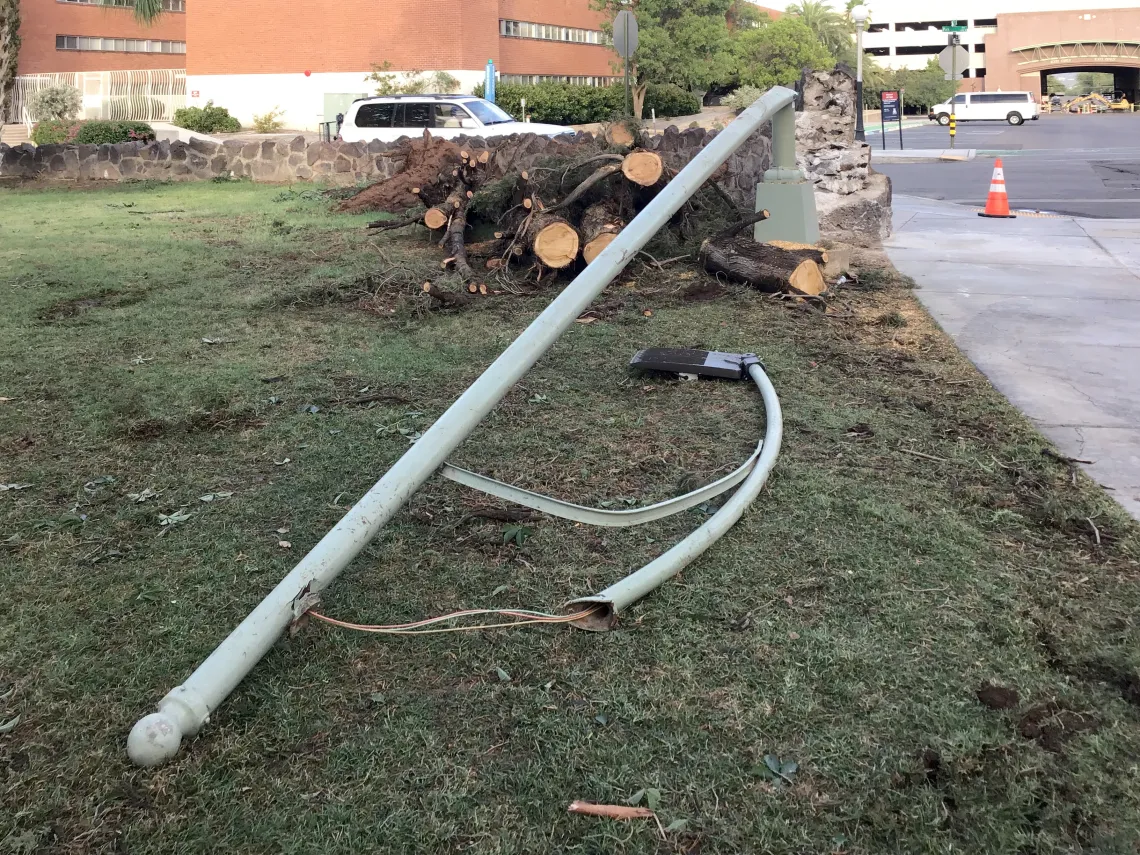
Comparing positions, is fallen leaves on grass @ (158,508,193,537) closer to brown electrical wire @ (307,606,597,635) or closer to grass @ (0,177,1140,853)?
grass @ (0,177,1140,853)

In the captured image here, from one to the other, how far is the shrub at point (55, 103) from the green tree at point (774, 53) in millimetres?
29913

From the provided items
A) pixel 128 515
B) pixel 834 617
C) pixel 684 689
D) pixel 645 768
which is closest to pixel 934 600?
pixel 834 617

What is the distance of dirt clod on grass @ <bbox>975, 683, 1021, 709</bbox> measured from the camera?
7.91 ft

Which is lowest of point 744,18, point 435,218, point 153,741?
point 153,741

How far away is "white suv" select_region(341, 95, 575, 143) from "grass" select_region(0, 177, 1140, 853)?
526 inches

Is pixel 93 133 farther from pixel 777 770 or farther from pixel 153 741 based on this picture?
pixel 777 770

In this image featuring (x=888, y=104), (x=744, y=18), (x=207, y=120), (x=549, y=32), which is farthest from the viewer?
(x=744, y=18)

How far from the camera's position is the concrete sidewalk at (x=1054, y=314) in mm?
4453

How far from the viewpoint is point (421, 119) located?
18531 mm

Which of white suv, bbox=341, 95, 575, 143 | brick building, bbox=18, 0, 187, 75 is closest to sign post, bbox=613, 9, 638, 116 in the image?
white suv, bbox=341, 95, 575, 143

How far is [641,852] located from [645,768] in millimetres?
268

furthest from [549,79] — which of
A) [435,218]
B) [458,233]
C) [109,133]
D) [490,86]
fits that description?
[458,233]

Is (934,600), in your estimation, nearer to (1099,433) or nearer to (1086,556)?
(1086,556)

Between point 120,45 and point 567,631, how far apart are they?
54315 millimetres
